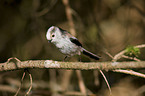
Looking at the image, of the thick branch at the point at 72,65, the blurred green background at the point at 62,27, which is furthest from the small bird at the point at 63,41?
the blurred green background at the point at 62,27

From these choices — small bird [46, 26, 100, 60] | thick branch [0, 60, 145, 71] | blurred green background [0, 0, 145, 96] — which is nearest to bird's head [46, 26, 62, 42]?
small bird [46, 26, 100, 60]

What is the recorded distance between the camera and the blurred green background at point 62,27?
468 cm

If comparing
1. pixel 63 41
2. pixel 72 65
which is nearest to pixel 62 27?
pixel 63 41

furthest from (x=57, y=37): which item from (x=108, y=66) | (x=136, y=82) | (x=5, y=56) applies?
(x=136, y=82)

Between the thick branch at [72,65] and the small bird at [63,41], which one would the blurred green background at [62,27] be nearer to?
the small bird at [63,41]

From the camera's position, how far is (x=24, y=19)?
5641 mm

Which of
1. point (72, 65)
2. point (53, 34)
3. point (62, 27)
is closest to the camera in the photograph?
point (72, 65)

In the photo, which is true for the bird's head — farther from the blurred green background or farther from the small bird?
the blurred green background

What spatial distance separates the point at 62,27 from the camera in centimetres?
A: 541

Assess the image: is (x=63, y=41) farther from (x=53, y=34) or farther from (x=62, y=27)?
(x=62, y=27)

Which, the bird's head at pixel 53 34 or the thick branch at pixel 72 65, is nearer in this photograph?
the thick branch at pixel 72 65

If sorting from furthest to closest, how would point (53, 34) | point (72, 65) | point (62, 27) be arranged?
point (62, 27)
point (53, 34)
point (72, 65)

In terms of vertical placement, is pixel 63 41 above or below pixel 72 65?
above

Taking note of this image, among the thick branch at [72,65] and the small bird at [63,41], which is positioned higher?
the small bird at [63,41]
